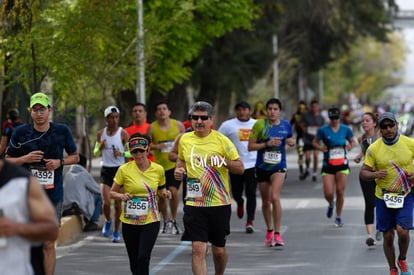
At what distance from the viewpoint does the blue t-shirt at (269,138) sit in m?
13.7

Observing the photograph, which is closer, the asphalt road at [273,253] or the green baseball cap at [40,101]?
Answer: the green baseball cap at [40,101]

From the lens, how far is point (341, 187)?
50.2 feet

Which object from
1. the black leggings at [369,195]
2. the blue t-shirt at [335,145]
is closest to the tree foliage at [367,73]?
the blue t-shirt at [335,145]

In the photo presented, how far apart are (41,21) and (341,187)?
6.00m

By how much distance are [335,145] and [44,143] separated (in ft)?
21.0

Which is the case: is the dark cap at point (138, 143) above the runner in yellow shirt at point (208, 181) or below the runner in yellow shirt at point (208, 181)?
above

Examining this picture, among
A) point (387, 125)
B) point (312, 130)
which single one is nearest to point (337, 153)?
point (387, 125)

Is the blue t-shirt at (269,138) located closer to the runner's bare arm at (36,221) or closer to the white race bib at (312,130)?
the runner's bare arm at (36,221)

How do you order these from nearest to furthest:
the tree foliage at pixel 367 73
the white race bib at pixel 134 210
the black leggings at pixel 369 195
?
1. the white race bib at pixel 134 210
2. the black leggings at pixel 369 195
3. the tree foliage at pixel 367 73

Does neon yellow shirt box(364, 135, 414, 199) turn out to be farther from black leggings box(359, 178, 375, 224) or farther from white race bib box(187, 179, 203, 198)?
black leggings box(359, 178, 375, 224)

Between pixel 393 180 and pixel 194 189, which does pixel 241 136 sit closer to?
pixel 393 180

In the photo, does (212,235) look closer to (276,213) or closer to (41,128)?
(41,128)

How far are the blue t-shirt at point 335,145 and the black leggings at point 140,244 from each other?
20.2 feet

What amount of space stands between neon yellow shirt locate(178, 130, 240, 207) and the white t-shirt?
559 centimetres
